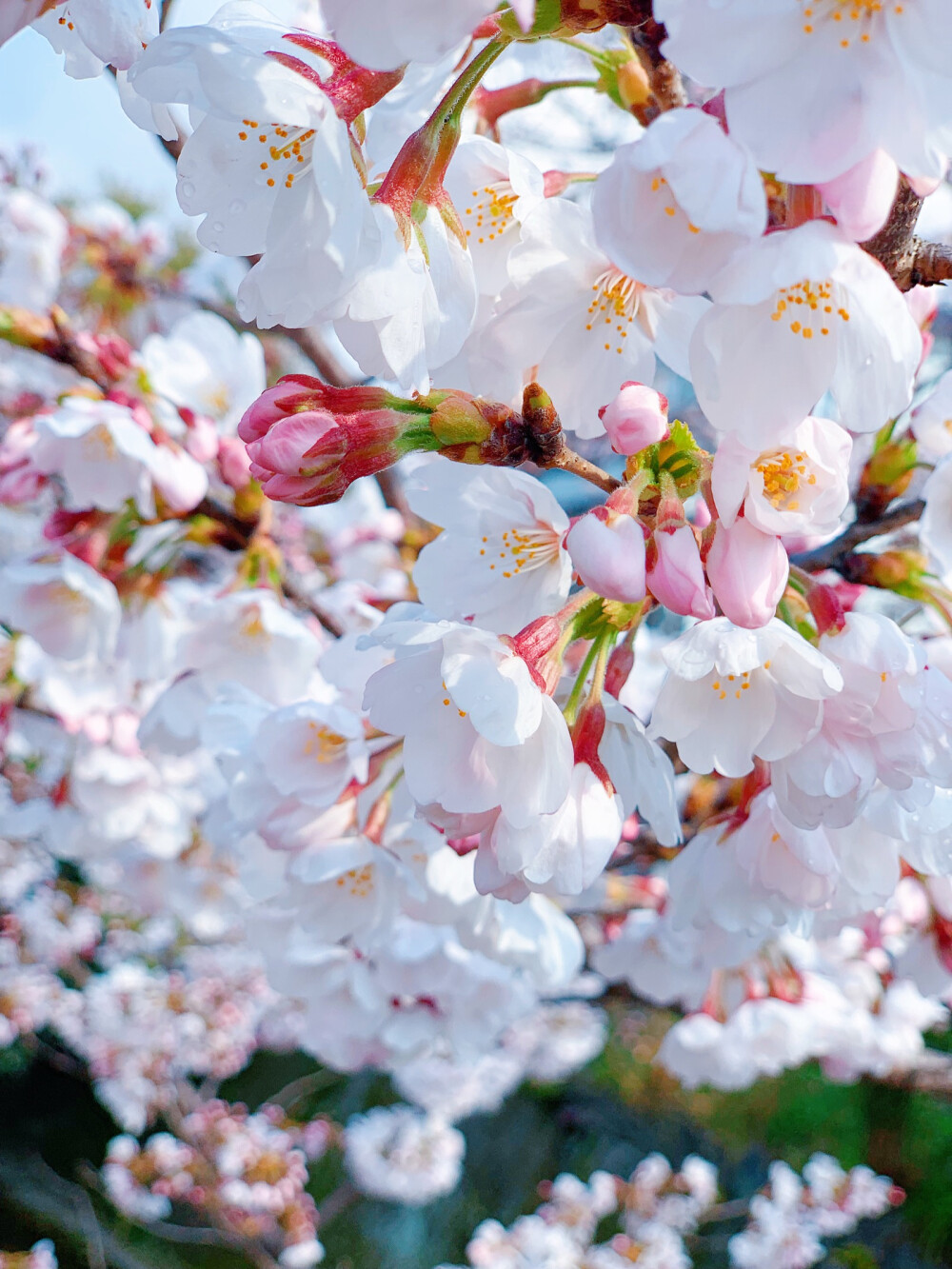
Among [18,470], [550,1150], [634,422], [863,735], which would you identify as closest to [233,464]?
[18,470]

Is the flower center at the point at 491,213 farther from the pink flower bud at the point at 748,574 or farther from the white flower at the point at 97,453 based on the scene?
the white flower at the point at 97,453

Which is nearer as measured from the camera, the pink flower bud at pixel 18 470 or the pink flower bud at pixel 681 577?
the pink flower bud at pixel 681 577

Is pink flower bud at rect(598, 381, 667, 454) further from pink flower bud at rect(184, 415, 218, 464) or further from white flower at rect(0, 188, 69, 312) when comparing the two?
white flower at rect(0, 188, 69, 312)

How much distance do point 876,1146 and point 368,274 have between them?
5096 millimetres

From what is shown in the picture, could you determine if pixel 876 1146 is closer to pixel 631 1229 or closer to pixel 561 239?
pixel 631 1229

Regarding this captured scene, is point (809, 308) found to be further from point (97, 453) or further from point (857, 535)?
point (97, 453)

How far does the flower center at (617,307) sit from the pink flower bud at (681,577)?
16 centimetres

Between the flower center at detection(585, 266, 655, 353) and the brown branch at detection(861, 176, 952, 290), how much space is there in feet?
0.40

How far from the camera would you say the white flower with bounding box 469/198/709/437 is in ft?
1.49

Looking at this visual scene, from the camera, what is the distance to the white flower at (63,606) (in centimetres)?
95

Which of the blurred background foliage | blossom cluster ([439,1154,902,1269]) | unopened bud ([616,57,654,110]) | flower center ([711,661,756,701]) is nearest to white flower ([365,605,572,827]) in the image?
flower center ([711,661,756,701])

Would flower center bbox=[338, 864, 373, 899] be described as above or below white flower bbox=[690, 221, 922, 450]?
below

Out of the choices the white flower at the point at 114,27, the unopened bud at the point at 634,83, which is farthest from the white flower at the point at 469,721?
the unopened bud at the point at 634,83

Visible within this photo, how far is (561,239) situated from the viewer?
450 mm
